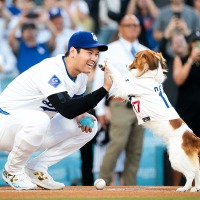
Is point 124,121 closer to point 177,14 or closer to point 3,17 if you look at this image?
point 177,14

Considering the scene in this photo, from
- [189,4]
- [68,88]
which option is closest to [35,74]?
[68,88]

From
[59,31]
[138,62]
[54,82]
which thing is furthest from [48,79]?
[59,31]

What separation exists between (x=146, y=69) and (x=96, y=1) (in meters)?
3.58

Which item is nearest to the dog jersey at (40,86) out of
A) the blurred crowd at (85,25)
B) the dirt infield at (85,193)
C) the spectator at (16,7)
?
the dirt infield at (85,193)

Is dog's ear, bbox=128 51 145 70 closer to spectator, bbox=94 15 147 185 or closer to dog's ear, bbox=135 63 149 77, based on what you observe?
dog's ear, bbox=135 63 149 77

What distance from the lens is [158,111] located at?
23.9 ft

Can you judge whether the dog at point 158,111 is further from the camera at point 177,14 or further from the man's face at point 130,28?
the camera at point 177,14

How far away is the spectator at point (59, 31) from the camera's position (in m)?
10.9

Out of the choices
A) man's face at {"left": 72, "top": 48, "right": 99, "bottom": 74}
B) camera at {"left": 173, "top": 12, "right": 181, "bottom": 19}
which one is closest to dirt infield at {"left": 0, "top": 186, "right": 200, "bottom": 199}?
man's face at {"left": 72, "top": 48, "right": 99, "bottom": 74}

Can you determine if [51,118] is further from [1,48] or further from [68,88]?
[1,48]

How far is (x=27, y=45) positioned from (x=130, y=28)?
163 centimetres

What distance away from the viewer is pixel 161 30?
1098cm

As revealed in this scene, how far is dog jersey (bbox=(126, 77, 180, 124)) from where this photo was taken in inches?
287

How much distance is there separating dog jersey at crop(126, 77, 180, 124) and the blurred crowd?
2855mm
